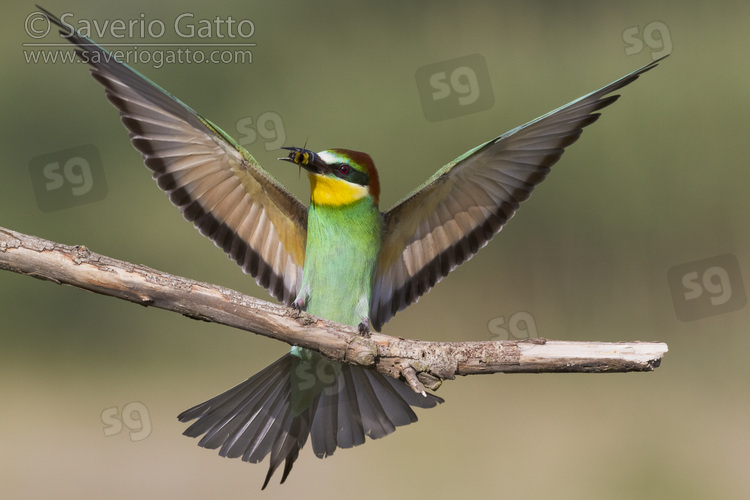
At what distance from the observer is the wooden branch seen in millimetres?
1275

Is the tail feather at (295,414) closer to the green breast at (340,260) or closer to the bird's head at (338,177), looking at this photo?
the green breast at (340,260)

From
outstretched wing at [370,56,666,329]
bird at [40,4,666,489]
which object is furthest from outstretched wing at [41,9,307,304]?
outstretched wing at [370,56,666,329]

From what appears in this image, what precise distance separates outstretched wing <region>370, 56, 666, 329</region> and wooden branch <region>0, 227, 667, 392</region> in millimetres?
439

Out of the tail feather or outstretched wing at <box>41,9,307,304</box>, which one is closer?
outstretched wing at <box>41,9,307,304</box>

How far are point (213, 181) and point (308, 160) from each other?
0.21 m

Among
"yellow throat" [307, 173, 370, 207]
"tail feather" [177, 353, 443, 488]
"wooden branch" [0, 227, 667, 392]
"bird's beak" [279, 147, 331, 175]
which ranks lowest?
"tail feather" [177, 353, 443, 488]

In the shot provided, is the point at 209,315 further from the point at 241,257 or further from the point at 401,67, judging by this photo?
the point at 401,67

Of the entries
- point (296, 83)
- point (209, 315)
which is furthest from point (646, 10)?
point (209, 315)

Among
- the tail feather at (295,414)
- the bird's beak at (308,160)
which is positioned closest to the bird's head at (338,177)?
the bird's beak at (308,160)

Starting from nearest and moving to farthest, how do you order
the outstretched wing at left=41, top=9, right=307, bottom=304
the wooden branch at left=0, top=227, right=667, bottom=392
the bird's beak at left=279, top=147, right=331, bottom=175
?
the wooden branch at left=0, top=227, right=667, bottom=392 → the outstretched wing at left=41, top=9, right=307, bottom=304 → the bird's beak at left=279, top=147, right=331, bottom=175

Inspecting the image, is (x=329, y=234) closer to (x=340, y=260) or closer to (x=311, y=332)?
(x=340, y=260)

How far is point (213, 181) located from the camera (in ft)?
5.57

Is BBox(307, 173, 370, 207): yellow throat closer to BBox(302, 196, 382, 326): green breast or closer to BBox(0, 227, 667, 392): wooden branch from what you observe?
BBox(302, 196, 382, 326): green breast

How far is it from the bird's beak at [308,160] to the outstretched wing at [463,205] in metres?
0.18
